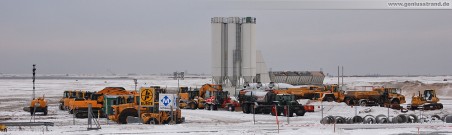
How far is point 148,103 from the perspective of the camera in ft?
101

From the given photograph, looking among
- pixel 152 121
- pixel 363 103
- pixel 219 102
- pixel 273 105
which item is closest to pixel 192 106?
pixel 219 102

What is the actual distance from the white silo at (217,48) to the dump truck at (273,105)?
82.9 feet

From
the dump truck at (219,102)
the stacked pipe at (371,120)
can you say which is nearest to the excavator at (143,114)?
the stacked pipe at (371,120)

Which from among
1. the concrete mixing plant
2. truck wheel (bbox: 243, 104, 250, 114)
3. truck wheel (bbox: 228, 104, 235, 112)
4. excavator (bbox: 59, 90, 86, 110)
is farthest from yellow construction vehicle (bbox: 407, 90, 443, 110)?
the concrete mixing plant

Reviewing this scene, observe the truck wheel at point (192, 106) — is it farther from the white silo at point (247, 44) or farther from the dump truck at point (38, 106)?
the white silo at point (247, 44)

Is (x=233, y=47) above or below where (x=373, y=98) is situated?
above

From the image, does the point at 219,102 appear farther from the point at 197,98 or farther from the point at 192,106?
the point at 197,98

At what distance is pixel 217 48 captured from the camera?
230 ft

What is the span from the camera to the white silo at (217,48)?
69562mm

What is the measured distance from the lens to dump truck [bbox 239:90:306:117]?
3931 cm

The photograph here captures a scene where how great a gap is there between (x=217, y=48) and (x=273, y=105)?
30.1 m

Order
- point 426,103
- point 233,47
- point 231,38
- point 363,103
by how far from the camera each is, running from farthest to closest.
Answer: point 233,47
point 231,38
point 363,103
point 426,103

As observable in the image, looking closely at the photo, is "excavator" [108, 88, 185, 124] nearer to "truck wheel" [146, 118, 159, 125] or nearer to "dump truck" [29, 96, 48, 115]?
"truck wheel" [146, 118, 159, 125]

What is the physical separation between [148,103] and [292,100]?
1336 cm
